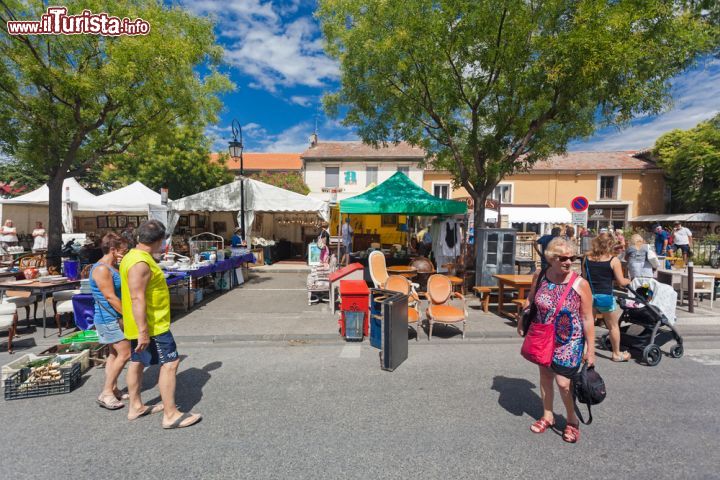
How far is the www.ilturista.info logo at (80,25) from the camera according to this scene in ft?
26.2

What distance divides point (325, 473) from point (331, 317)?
13.8 feet

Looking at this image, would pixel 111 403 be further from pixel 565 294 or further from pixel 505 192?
pixel 505 192

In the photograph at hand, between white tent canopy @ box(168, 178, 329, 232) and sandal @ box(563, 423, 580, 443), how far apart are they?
11.0 metres

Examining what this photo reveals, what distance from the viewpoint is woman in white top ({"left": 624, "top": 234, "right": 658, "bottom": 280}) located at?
20.5 ft

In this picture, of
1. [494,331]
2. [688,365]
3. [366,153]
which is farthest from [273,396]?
[366,153]

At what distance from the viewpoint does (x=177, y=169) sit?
23531mm

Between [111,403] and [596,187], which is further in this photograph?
[596,187]

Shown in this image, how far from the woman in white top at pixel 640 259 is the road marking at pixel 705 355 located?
154 centimetres

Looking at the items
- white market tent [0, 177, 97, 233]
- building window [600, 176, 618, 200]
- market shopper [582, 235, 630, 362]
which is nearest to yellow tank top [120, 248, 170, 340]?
market shopper [582, 235, 630, 362]

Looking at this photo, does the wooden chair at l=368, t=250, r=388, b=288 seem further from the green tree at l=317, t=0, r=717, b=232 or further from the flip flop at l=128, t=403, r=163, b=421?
the flip flop at l=128, t=403, r=163, b=421

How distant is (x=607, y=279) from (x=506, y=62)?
544cm

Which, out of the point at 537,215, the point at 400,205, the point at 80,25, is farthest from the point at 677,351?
the point at 537,215

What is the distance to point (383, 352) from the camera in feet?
14.3

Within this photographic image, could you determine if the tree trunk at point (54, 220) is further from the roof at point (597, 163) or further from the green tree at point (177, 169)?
the roof at point (597, 163)
